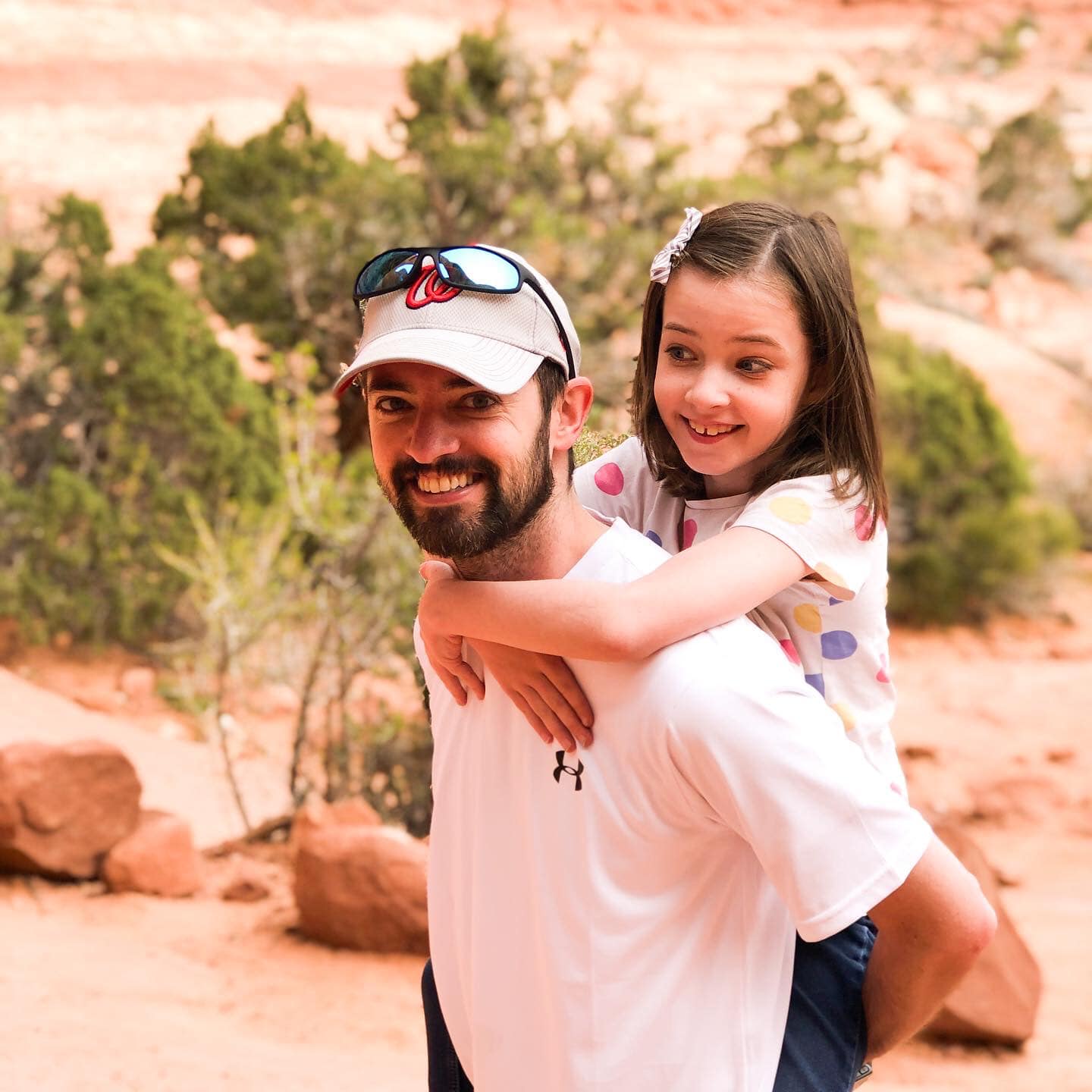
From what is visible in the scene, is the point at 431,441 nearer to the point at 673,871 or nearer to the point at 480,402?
the point at 480,402

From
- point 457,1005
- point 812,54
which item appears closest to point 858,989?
point 457,1005

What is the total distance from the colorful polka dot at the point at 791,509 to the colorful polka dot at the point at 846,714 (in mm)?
277

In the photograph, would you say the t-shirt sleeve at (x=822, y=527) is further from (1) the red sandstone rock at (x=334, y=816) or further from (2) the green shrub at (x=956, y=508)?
(2) the green shrub at (x=956, y=508)

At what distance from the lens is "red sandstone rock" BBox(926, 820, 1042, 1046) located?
15.4ft

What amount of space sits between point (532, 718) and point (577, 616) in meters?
0.15

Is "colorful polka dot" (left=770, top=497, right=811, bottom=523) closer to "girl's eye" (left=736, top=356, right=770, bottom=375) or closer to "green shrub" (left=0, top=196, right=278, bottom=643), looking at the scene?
"girl's eye" (left=736, top=356, right=770, bottom=375)

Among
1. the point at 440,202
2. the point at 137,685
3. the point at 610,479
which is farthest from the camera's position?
the point at 440,202

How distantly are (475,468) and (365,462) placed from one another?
22.2 feet

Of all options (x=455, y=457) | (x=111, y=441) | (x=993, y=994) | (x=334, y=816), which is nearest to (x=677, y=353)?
(x=455, y=457)

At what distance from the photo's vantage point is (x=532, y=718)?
1628 millimetres

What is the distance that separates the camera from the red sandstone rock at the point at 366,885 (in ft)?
15.9

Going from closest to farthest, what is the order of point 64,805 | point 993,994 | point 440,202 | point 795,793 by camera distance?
point 795,793, point 993,994, point 64,805, point 440,202

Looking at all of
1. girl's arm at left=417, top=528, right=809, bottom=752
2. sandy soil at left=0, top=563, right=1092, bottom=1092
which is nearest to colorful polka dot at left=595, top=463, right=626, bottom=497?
girl's arm at left=417, top=528, right=809, bottom=752

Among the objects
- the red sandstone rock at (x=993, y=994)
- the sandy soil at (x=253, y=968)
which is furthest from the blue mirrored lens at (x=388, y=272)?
the red sandstone rock at (x=993, y=994)
